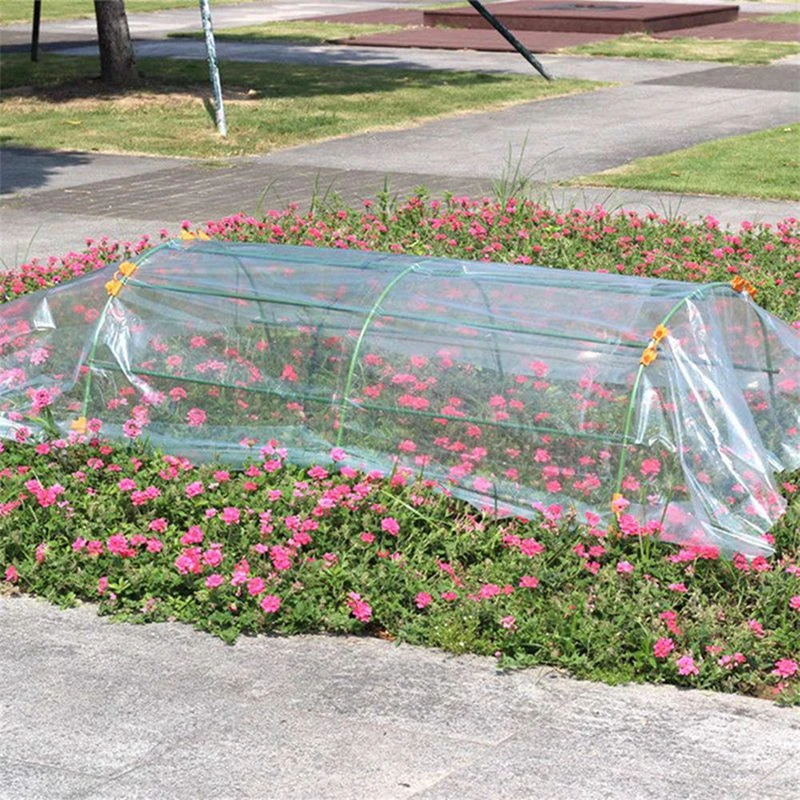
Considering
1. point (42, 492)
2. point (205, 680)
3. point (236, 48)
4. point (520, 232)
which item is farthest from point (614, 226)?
point (236, 48)

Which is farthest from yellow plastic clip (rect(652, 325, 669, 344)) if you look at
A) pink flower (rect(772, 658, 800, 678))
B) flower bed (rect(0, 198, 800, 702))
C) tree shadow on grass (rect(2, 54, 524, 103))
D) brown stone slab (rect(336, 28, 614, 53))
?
brown stone slab (rect(336, 28, 614, 53))

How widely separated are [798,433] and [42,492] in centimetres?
321

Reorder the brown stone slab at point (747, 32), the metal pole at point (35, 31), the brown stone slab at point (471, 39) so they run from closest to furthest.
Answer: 1. the metal pole at point (35, 31)
2. the brown stone slab at point (471, 39)
3. the brown stone slab at point (747, 32)

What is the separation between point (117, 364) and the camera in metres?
7.52

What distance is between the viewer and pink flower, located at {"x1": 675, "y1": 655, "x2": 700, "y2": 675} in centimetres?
540

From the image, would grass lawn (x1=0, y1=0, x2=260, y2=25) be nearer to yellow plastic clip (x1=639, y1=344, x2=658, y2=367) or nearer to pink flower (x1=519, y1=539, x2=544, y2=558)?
yellow plastic clip (x1=639, y1=344, x2=658, y2=367)

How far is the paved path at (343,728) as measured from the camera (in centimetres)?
480

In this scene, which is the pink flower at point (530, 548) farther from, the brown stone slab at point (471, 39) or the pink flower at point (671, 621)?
the brown stone slab at point (471, 39)

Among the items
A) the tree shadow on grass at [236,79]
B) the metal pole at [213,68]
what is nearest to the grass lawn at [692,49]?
the tree shadow on grass at [236,79]

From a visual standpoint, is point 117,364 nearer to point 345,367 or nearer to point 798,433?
point 345,367

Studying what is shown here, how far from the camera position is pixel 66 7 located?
1421 inches

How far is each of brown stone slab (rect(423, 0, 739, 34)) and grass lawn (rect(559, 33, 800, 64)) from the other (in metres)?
1.11

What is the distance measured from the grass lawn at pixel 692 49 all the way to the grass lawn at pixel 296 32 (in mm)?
4478

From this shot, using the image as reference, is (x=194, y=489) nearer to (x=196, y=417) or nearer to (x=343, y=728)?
(x=196, y=417)
